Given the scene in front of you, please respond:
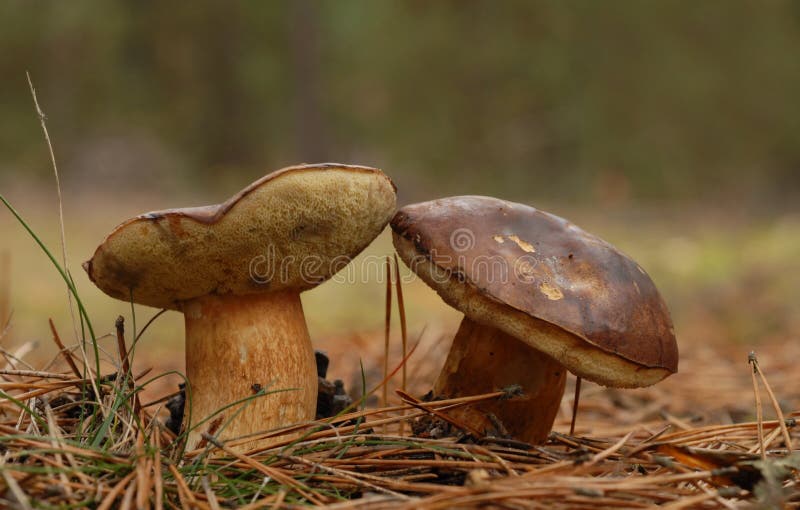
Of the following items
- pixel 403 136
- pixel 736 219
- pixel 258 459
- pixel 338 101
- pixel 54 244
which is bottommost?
pixel 258 459

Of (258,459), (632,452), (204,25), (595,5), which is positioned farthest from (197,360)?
(204,25)

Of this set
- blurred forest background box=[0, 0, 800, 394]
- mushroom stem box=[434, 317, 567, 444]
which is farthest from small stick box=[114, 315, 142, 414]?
blurred forest background box=[0, 0, 800, 394]

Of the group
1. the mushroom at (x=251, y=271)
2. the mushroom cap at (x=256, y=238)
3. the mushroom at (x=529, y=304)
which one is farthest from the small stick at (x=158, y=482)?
the mushroom at (x=529, y=304)

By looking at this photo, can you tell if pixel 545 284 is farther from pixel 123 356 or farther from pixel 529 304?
pixel 123 356

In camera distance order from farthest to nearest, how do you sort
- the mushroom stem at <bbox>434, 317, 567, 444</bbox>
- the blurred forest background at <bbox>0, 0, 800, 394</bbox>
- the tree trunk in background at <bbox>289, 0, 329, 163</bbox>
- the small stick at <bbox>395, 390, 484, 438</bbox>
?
1. the tree trunk in background at <bbox>289, 0, 329, 163</bbox>
2. the blurred forest background at <bbox>0, 0, 800, 394</bbox>
3. the mushroom stem at <bbox>434, 317, 567, 444</bbox>
4. the small stick at <bbox>395, 390, 484, 438</bbox>

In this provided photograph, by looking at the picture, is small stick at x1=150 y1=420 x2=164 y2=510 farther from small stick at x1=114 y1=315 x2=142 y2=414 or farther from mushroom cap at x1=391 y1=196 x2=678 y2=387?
mushroom cap at x1=391 y1=196 x2=678 y2=387

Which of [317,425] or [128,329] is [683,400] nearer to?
[317,425]
